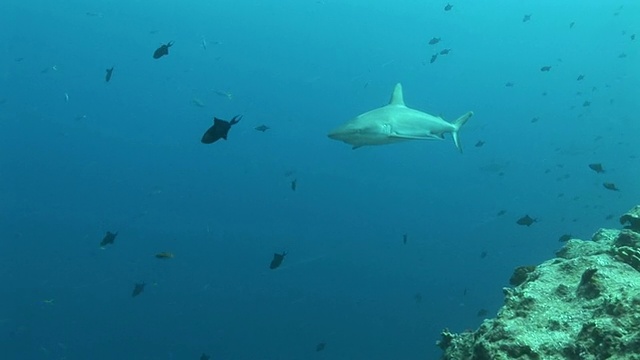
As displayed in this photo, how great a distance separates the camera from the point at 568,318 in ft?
12.7

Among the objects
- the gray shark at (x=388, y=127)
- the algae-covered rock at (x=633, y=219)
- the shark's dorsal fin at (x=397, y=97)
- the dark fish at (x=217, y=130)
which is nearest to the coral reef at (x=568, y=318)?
the algae-covered rock at (x=633, y=219)

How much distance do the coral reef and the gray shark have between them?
273cm

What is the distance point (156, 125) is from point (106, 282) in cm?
2256

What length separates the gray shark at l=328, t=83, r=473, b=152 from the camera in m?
7.08

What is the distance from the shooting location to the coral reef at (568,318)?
3297 millimetres

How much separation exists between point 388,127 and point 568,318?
3.82 m

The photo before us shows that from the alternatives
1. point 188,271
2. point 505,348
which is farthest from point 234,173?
point 505,348

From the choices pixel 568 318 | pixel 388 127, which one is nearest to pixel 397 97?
pixel 388 127

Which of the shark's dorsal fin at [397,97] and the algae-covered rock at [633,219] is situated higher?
the shark's dorsal fin at [397,97]

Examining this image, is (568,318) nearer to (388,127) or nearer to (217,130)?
(388,127)

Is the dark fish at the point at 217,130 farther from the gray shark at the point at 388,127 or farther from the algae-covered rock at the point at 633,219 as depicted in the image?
the algae-covered rock at the point at 633,219

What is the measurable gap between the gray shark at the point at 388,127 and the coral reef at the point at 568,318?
2.73 metres

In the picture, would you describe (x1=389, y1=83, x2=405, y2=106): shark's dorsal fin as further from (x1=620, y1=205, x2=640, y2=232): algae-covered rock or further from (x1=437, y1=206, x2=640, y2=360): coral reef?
(x1=437, y1=206, x2=640, y2=360): coral reef

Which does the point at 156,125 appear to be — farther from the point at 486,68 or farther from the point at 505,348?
the point at 505,348
